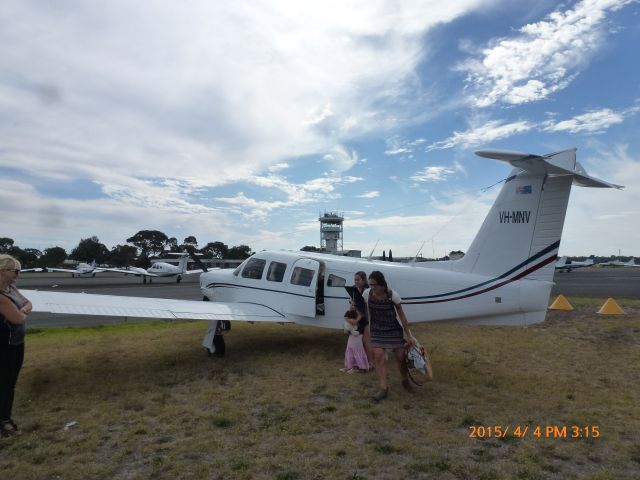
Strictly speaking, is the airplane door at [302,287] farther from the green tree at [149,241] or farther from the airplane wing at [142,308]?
the green tree at [149,241]

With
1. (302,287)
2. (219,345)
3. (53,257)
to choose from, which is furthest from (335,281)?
(53,257)

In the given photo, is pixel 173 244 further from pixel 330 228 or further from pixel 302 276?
pixel 302 276

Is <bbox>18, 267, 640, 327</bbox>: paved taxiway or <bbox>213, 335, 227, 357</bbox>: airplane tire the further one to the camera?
<bbox>18, 267, 640, 327</bbox>: paved taxiway

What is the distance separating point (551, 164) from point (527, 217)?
974 mm

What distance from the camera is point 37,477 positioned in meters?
3.58

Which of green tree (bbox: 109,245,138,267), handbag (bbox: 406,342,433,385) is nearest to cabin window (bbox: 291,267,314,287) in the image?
handbag (bbox: 406,342,433,385)

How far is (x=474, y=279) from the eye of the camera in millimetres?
7164

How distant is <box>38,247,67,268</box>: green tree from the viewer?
317ft

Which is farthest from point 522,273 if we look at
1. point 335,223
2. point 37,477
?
point 335,223

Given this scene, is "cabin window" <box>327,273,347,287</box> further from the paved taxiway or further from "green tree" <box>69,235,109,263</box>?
"green tree" <box>69,235,109,263</box>

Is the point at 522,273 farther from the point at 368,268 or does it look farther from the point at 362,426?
the point at 362,426

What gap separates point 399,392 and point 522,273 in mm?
3009

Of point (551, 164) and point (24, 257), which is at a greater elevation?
point (551, 164)
